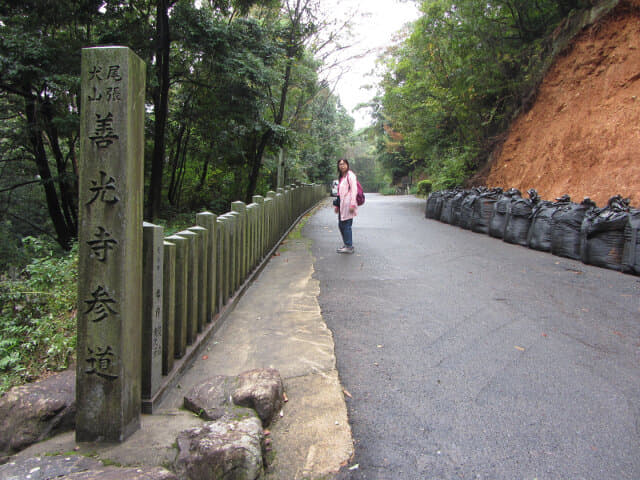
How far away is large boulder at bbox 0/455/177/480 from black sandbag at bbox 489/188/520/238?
1010 centimetres

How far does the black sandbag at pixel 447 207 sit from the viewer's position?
15039 mm

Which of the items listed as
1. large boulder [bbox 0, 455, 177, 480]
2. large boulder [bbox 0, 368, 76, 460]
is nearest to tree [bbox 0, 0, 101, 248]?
large boulder [bbox 0, 368, 76, 460]

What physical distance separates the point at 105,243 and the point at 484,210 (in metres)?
11.1

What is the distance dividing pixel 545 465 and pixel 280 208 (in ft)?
26.8

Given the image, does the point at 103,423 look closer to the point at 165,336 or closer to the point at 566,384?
the point at 165,336

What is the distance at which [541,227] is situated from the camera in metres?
9.52

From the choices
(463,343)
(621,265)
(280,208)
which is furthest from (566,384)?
(280,208)

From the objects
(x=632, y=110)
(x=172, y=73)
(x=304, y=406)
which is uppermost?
(x=172, y=73)

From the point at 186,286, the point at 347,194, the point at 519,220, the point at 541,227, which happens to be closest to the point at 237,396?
the point at 186,286

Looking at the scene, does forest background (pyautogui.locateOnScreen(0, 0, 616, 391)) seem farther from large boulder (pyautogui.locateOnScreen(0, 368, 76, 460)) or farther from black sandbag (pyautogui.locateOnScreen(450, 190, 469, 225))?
black sandbag (pyautogui.locateOnScreen(450, 190, 469, 225))

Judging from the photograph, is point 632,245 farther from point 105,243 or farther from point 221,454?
point 105,243

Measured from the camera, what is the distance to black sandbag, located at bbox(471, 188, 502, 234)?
12.3 meters

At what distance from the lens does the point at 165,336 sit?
354cm

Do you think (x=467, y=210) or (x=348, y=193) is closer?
(x=348, y=193)
